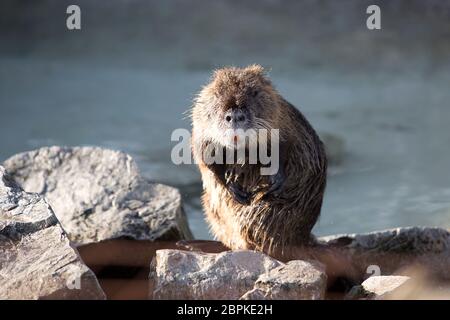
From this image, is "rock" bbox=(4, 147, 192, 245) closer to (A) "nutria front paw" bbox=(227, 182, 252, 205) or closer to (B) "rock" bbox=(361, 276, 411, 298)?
(A) "nutria front paw" bbox=(227, 182, 252, 205)

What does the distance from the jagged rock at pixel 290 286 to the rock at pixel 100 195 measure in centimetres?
172

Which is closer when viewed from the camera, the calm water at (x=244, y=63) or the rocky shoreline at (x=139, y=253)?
the rocky shoreline at (x=139, y=253)

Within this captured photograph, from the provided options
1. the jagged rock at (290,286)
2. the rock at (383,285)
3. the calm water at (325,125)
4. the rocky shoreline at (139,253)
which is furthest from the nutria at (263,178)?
the calm water at (325,125)

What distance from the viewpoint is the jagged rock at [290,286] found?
4.43 metres

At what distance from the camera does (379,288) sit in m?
4.67

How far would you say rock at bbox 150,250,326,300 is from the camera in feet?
14.6

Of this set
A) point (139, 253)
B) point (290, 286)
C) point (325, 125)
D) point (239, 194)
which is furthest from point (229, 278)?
point (325, 125)

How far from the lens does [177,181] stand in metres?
9.45

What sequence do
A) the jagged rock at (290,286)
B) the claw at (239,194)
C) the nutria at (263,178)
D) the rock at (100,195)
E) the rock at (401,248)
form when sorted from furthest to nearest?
the rock at (100,195), the rock at (401,248), the claw at (239,194), the nutria at (263,178), the jagged rock at (290,286)

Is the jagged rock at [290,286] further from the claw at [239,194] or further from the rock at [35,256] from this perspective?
the claw at [239,194]

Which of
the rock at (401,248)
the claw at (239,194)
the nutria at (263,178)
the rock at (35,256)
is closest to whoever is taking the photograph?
the rock at (35,256)

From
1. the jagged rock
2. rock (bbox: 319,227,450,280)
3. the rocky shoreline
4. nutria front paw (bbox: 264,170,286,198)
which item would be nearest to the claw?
nutria front paw (bbox: 264,170,286,198)

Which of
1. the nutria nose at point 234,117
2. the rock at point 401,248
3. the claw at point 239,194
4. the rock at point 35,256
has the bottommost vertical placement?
the rock at point 401,248

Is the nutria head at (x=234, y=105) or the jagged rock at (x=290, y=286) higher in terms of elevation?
the nutria head at (x=234, y=105)
